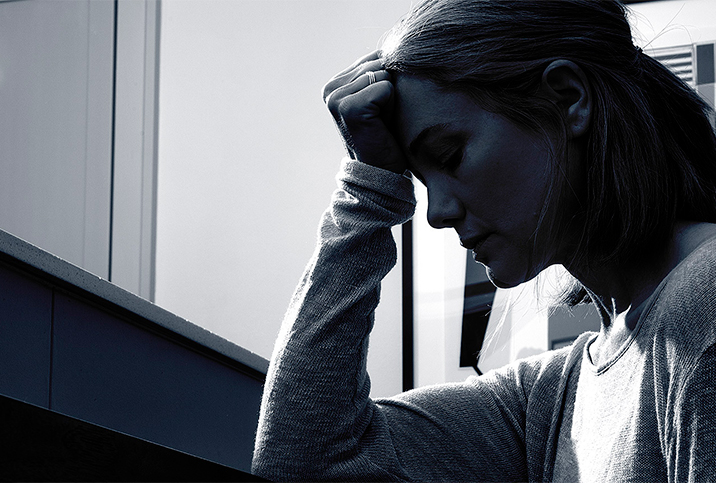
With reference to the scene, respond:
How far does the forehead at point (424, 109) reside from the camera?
29.4 inches

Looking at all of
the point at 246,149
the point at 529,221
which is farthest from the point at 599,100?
the point at 246,149

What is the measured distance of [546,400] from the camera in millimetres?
886

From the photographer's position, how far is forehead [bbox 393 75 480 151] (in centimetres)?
75

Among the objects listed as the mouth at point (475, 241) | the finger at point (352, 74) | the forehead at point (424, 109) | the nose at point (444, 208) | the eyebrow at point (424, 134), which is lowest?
the mouth at point (475, 241)

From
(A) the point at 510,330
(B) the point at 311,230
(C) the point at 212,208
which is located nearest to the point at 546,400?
(A) the point at 510,330

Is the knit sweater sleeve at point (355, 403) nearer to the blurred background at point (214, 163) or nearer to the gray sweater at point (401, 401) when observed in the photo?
the gray sweater at point (401, 401)

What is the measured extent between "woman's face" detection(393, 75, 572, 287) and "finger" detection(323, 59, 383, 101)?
9cm

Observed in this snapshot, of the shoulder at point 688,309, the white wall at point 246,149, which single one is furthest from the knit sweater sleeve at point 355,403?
the white wall at point 246,149

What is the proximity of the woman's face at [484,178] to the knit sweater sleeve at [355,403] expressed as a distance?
0.10 m

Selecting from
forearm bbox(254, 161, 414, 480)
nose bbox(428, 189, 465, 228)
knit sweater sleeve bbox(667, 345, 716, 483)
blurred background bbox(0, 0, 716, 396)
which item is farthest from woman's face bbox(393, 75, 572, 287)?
blurred background bbox(0, 0, 716, 396)

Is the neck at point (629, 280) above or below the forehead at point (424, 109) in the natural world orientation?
below

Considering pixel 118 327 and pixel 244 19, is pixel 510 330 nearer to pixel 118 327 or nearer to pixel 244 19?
pixel 118 327

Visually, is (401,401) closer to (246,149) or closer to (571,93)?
(571,93)

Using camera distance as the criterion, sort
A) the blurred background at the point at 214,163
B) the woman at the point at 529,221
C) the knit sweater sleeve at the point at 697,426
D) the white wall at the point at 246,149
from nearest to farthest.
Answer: the knit sweater sleeve at the point at 697,426 < the woman at the point at 529,221 < the blurred background at the point at 214,163 < the white wall at the point at 246,149
